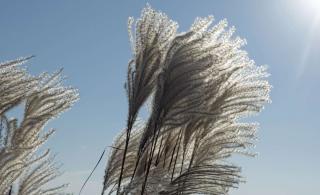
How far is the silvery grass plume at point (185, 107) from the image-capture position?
15.6ft

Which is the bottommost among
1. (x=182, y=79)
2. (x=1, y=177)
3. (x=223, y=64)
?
(x=1, y=177)

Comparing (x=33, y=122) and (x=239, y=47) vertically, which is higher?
(x=239, y=47)

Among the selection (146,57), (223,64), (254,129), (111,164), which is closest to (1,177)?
(111,164)

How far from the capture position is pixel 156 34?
482 cm

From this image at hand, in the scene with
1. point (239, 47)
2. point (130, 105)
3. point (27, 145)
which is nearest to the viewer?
point (130, 105)

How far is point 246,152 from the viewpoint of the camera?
623 cm

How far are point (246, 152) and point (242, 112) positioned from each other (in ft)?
2.08

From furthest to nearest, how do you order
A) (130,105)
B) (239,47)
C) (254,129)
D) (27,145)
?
(254,129)
(239,47)
(27,145)
(130,105)

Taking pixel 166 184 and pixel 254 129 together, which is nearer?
pixel 166 184

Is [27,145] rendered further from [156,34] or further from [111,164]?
[156,34]

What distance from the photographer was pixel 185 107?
488cm

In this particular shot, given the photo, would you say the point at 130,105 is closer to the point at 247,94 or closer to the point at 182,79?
the point at 182,79

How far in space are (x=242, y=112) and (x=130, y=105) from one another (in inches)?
59.0

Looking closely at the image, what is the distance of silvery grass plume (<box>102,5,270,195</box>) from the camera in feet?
15.6
